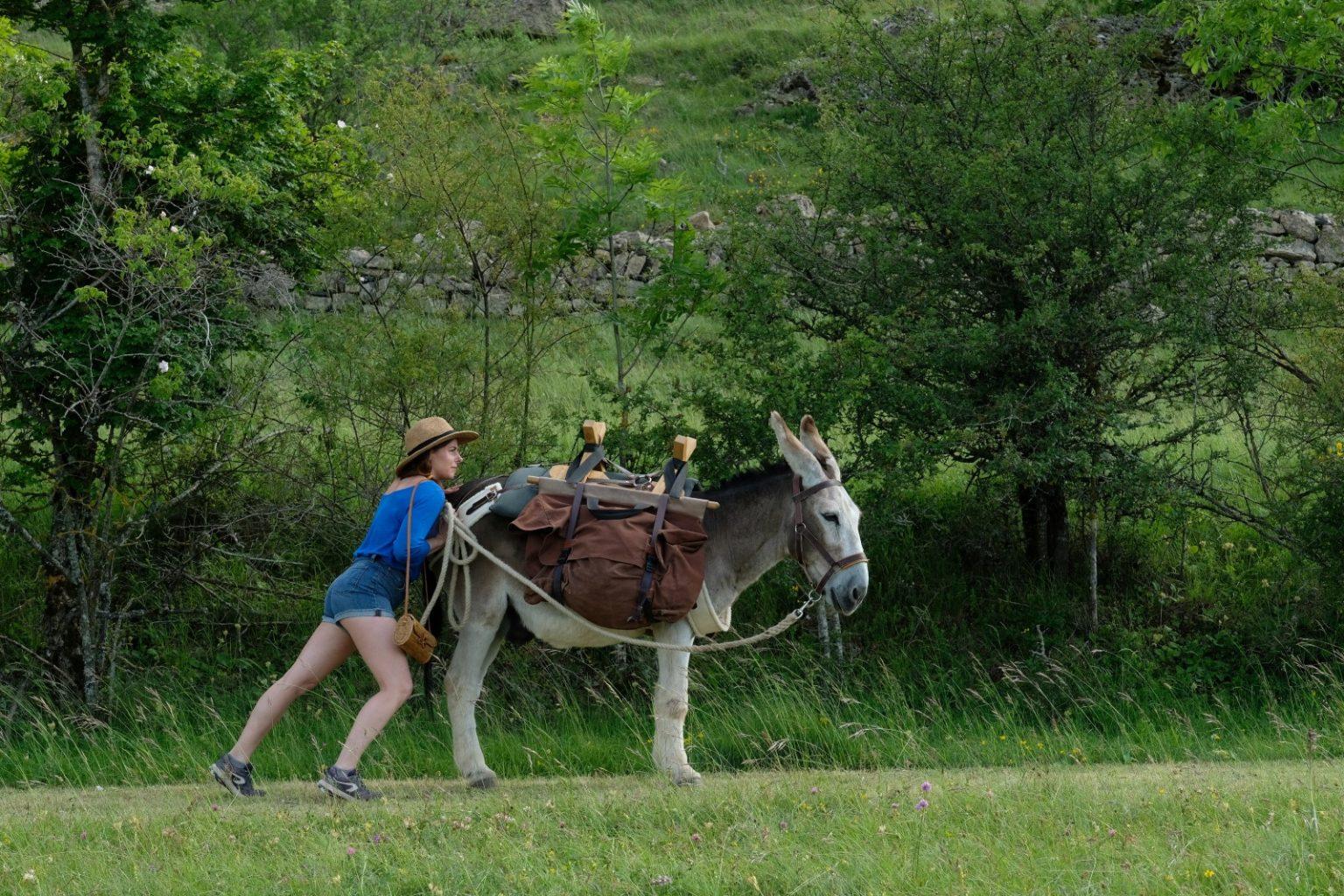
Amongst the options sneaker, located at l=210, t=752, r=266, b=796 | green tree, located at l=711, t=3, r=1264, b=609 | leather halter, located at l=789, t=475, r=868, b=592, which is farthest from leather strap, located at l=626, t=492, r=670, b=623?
green tree, located at l=711, t=3, r=1264, b=609

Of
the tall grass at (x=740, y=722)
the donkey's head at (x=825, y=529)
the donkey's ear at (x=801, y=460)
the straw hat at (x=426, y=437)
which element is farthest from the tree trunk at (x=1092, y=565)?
the straw hat at (x=426, y=437)

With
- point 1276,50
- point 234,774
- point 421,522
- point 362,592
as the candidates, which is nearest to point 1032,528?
point 1276,50

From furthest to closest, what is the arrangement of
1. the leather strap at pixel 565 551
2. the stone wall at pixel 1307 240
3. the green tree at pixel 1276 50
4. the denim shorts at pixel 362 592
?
the stone wall at pixel 1307 240, the green tree at pixel 1276 50, the leather strap at pixel 565 551, the denim shorts at pixel 362 592

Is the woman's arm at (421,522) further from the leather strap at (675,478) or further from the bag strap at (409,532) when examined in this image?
the leather strap at (675,478)

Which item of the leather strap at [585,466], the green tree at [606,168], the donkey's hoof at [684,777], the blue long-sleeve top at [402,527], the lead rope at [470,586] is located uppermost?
the green tree at [606,168]

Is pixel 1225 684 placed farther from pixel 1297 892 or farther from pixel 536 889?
pixel 536 889

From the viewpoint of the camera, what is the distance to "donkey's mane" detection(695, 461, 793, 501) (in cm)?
804

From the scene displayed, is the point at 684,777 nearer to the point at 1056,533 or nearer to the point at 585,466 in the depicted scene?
the point at 585,466

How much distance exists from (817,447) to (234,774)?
3.67 meters

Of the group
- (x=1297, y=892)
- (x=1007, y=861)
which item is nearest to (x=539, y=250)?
(x=1007, y=861)

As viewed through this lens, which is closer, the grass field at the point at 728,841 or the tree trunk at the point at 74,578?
the grass field at the point at 728,841

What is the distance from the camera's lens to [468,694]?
7.87 m

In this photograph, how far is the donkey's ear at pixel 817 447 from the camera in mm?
7805

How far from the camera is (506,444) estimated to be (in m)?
11.1
